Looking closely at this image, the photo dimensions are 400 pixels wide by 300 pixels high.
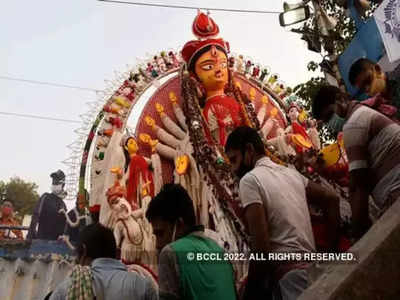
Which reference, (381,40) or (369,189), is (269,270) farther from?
(381,40)

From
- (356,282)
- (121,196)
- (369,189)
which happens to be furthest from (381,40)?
(121,196)

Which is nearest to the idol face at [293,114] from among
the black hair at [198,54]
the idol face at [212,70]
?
the idol face at [212,70]

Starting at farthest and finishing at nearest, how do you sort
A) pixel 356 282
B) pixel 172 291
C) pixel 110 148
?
pixel 110 148 → pixel 172 291 → pixel 356 282

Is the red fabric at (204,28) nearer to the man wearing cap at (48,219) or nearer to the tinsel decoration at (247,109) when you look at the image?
the tinsel decoration at (247,109)

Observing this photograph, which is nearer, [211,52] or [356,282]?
[356,282]

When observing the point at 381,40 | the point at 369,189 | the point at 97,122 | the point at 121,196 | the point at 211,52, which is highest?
the point at 211,52

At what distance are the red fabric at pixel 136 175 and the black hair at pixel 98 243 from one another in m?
6.41

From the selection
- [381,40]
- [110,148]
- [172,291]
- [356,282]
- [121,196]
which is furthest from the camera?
[110,148]

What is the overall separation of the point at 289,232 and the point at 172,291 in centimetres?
60

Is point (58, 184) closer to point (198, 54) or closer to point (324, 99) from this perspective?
point (198, 54)

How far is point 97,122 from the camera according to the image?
9.81 metres

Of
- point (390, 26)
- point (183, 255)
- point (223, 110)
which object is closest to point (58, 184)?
point (223, 110)

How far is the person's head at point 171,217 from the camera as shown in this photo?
6.68 ft

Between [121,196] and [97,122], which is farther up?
[97,122]
